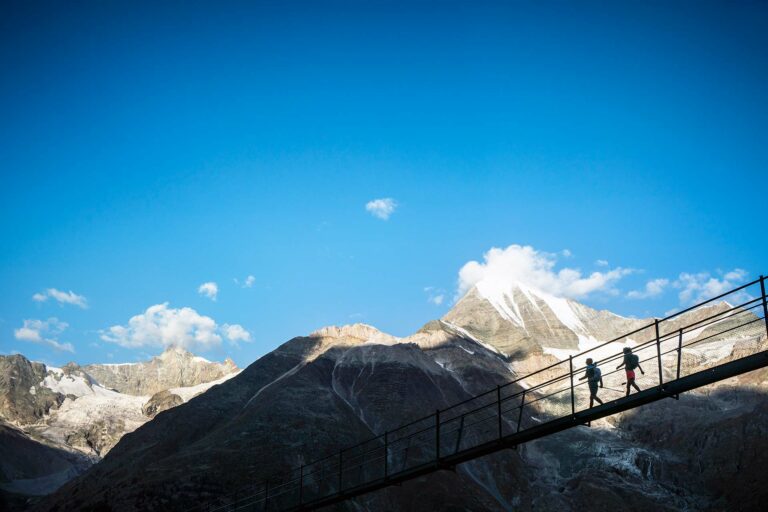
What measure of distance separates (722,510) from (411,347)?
4739 centimetres

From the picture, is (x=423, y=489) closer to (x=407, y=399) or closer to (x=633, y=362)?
(x=407, y=399)

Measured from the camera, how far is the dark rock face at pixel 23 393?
148 meters

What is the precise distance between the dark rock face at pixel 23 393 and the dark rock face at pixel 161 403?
25855mm

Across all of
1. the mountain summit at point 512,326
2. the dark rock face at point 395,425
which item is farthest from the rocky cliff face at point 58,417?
the mountain summit at point 512,326

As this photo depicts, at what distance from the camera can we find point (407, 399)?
86.4m

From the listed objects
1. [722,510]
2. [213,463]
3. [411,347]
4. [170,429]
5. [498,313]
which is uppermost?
[498,313]

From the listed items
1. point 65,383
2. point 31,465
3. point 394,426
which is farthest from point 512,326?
point 65,383

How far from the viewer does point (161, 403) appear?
468ft

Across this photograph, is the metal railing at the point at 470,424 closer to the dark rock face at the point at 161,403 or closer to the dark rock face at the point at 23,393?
the dark rock face at the point at 161,403

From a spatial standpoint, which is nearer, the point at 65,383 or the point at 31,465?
the point at 31,465

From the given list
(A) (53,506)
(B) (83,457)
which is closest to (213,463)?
(A) (53,506)

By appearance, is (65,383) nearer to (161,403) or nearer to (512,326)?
(161,403)

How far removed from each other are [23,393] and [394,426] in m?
113

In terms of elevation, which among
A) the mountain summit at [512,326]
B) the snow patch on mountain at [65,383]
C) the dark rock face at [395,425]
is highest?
the mountain summit at [512,326]
